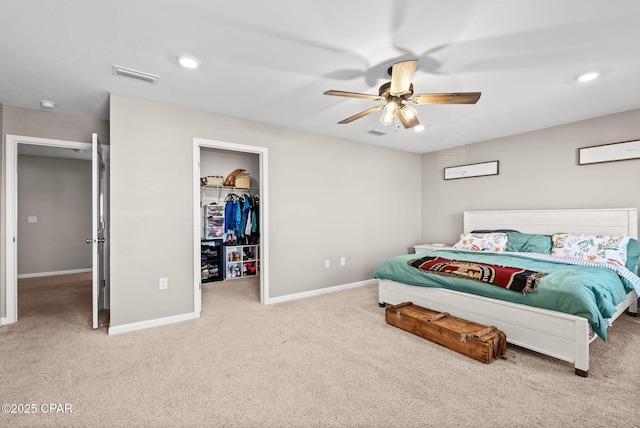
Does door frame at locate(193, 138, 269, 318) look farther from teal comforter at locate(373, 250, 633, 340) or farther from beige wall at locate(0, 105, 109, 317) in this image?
teal comforter at locate(373, 250, 633, 340)

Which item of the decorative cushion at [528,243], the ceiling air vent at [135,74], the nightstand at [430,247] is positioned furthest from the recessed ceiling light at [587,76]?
the ceiling air vent at [135,74]

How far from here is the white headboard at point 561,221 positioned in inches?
136

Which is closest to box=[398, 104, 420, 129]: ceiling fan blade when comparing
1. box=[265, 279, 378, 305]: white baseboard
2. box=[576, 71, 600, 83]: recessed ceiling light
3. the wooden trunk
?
box=[576, 71, 600, 83]: recessed ceiling light

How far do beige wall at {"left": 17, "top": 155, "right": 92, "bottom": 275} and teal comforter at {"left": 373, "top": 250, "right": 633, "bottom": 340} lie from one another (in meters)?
6.48

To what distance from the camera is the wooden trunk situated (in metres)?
2.33

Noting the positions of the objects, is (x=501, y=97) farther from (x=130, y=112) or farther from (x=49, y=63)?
(x=49, y=63)

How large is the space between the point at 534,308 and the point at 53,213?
7996mm

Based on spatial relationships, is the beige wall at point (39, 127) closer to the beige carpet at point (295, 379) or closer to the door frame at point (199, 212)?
the beige carpet at point (295, 379)

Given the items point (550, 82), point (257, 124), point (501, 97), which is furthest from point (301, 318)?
point (550, 82)

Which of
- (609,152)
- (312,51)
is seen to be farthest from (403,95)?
(609,152)

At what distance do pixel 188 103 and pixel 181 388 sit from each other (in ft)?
9.08

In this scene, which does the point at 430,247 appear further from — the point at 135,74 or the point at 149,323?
the point at 135,74

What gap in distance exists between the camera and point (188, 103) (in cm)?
324

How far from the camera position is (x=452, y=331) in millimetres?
2516
